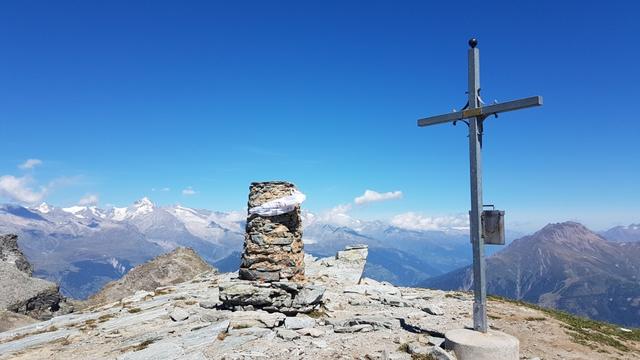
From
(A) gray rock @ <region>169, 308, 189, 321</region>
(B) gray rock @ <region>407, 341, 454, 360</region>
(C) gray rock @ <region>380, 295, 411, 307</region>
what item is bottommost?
(A) gray rock @ <region>169, 308, 189, 321</region>

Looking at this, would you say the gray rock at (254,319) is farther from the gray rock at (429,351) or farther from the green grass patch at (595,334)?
the green grass patch at (595,334)

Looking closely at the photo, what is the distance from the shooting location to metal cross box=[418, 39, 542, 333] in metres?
13.0

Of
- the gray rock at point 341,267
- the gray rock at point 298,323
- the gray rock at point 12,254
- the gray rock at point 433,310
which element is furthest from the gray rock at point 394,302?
the gray rock at point 12,254

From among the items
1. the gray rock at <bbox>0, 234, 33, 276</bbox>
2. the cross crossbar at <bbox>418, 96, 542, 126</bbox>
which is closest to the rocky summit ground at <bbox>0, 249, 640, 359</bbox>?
the cross crossbar at <bbox>418, 96, 542, 126</bbox>

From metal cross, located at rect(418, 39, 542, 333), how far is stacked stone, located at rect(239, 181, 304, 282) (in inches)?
338

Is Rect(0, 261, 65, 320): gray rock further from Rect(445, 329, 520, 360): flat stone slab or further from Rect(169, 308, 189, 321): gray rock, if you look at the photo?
→ Rect(445, 329, 520, 360): flat stone slab

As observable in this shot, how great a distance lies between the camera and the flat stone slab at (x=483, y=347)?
37.1 feet

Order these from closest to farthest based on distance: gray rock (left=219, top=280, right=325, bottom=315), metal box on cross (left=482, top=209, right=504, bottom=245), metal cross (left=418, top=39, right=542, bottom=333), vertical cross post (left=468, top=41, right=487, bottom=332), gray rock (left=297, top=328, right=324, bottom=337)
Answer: metal box on cross (left=482, top=209, right=504, bottom=245), metal cross (left=418, top=39, right=542, bottom=333), vertical cross post (left=468, top=41, right=487, bottom=332), gray rock (left=297, top=328, right=324, bottom=337), gray rock (left=219, top=280, right=325, bottom=315)

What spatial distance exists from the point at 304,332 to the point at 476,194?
7.16 m

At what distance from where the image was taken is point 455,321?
54.2 ft

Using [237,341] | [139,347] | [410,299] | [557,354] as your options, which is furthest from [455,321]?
[139,347]

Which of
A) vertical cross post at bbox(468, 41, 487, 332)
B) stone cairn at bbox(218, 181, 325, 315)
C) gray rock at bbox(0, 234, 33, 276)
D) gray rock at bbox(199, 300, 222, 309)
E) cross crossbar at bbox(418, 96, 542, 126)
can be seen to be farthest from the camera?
gray rock at bbox(0, 234, 33, 276)

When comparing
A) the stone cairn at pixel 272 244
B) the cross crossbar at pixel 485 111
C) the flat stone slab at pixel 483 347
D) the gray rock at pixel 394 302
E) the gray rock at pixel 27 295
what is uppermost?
the cross crossbar at pixel 485 111

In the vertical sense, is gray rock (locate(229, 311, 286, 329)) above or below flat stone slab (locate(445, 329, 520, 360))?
below
